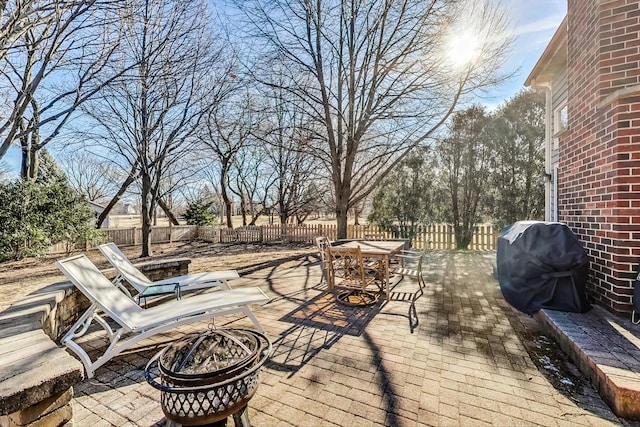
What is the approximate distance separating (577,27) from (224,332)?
17.7 feet

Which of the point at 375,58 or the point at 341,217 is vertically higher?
the point at 375,58

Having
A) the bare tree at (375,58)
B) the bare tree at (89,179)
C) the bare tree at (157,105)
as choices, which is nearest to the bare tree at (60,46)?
the bare tree at (157,105)

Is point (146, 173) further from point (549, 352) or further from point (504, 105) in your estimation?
point (504, 105)

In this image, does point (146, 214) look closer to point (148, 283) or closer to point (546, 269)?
point (148, 283)

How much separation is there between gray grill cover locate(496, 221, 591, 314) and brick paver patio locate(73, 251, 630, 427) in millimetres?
315

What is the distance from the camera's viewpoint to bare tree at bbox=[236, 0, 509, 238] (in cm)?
781

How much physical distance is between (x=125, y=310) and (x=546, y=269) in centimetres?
438

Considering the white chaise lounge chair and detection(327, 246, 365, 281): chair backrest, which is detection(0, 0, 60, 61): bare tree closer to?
the white chaise lounge chair

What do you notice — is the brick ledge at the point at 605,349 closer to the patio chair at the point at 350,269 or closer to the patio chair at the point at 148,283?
the patio chair at the point at 350,269

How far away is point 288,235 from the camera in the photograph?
13.2m

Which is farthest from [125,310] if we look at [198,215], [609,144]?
[198,215]

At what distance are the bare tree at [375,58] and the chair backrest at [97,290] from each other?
6.73m

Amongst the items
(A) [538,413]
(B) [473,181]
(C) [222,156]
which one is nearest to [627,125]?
(A) [538,413]

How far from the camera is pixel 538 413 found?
6.34 feet
